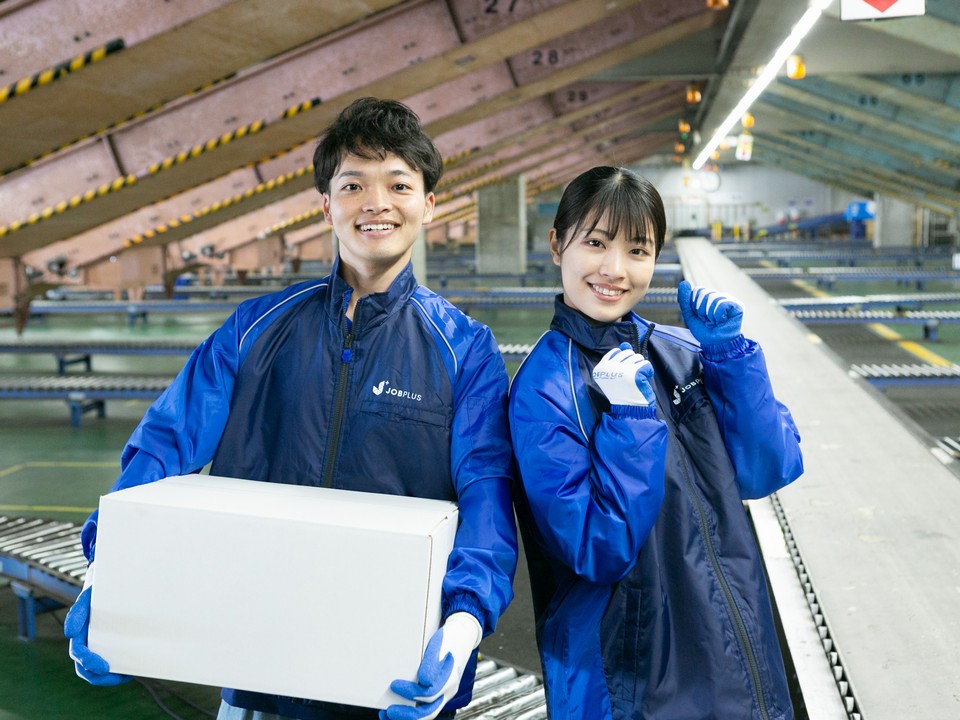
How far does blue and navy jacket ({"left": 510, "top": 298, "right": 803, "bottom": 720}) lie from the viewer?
1.62m

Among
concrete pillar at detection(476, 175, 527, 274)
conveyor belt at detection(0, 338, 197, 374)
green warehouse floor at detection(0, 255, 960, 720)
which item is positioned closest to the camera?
green warehouse floor at detection(0, 255, 960, 720)

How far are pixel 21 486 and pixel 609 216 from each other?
20.5 ft

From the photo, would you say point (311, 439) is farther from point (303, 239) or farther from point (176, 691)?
point (303, 239)

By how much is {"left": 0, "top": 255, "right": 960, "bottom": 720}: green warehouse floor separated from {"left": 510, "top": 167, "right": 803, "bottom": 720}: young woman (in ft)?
6.53

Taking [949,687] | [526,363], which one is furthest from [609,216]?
[949,687]

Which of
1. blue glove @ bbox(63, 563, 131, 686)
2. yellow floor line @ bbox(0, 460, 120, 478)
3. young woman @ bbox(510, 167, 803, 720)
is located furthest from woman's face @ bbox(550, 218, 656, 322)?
yellow floor line @ bbox(0, 460, 120, 478)

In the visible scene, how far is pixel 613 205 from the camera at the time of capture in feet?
5.98

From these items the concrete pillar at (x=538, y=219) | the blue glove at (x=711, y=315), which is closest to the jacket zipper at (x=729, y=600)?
the blue glove at (x=711, y=315)

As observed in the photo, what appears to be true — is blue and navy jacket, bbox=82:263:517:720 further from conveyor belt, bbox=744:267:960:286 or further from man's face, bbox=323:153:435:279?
conveyor belt, bbox=744:267:960:286

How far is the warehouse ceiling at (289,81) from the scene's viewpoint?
19.0 feet

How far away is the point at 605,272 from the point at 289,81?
7174 mm

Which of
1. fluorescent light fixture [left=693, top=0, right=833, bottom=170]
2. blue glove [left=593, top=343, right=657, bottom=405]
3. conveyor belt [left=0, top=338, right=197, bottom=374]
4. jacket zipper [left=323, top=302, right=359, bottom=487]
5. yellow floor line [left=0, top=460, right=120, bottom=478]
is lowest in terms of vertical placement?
yellow floor line [left=0, top=460, right=120, bottom=478]

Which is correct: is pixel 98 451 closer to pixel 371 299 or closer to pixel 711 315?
pixel 371 299

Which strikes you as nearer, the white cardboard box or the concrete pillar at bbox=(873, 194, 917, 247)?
the white cardboard box
